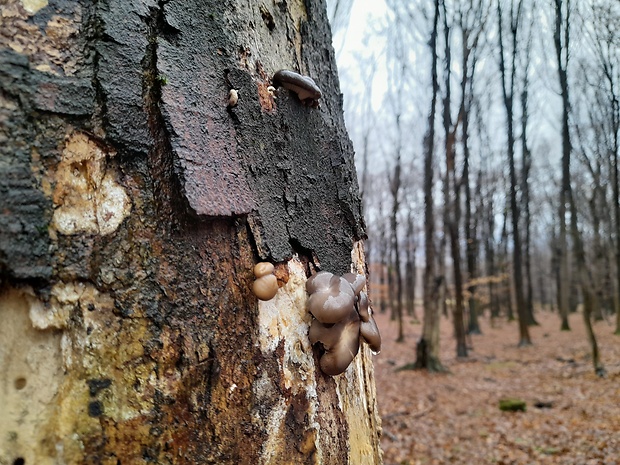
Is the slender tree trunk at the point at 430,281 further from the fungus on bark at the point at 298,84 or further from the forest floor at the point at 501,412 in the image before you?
the fungus on bark at the point at 298,84

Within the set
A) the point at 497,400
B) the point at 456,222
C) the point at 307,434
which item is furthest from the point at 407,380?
the point at 307,434

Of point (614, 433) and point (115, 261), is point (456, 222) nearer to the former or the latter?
point (614, 433)

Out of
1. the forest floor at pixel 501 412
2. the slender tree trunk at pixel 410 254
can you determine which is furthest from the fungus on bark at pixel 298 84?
the slender tree trunk at pixel 410 254

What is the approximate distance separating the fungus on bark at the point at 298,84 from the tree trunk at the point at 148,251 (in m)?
0.09

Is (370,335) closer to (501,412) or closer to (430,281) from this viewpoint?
(501,412)

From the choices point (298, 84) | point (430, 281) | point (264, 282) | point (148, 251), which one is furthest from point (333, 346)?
point (430, 281)

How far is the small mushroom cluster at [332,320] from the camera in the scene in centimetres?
100

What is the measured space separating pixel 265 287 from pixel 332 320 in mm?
223

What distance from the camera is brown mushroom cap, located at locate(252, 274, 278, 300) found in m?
0.92

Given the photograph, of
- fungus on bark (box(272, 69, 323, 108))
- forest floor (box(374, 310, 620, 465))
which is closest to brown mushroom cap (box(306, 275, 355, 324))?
fungus on bark (box(272, 69, 323, 108))

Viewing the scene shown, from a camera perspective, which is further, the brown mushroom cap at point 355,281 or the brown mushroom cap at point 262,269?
the brown mushroom cap at point 355,281

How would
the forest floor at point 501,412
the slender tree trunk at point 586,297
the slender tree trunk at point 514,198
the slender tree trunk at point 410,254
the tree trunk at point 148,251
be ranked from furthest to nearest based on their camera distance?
the slender tree trunk at point 410,254 < the slender tree trunk at point 514,198 < the slender tree trunk at point 586,297 < the forest floor at point 501,412 < the tree trunk at point 148,251

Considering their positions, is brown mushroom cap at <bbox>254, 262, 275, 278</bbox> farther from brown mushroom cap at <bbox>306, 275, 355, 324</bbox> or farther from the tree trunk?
brown mushroom cap at <bbox>306, 275, 355, 324</bbox>

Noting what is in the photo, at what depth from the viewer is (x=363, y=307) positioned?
1227 mm
